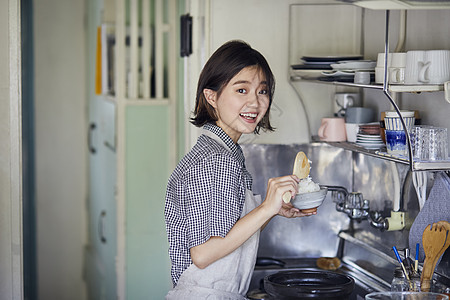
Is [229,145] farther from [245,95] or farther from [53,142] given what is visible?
[53,142]

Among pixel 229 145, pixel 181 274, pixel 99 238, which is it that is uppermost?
pixel 229 145

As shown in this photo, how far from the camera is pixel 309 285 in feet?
6.54

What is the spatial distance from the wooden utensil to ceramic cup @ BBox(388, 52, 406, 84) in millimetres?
405

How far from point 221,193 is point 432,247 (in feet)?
1.90

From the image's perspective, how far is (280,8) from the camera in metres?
2.44

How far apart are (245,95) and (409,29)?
603 mm

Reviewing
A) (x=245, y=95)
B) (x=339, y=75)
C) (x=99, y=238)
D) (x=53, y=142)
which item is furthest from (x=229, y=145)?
(x=53, y=142)

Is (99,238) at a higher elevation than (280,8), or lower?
lower

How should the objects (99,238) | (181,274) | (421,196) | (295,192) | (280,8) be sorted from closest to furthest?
(295,192)
(181,274)
(421,196)
(280,8)
(99,238)

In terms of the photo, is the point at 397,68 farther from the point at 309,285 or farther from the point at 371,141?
the point at 309,285

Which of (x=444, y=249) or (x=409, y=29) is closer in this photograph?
(x=444, y=249)

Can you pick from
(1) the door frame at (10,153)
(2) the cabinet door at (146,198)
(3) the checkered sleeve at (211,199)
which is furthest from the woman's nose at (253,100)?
(2) the cabinet door at (146,198)

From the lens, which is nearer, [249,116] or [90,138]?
[249,116]

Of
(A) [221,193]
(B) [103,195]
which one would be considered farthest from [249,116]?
(B) [103,195]
